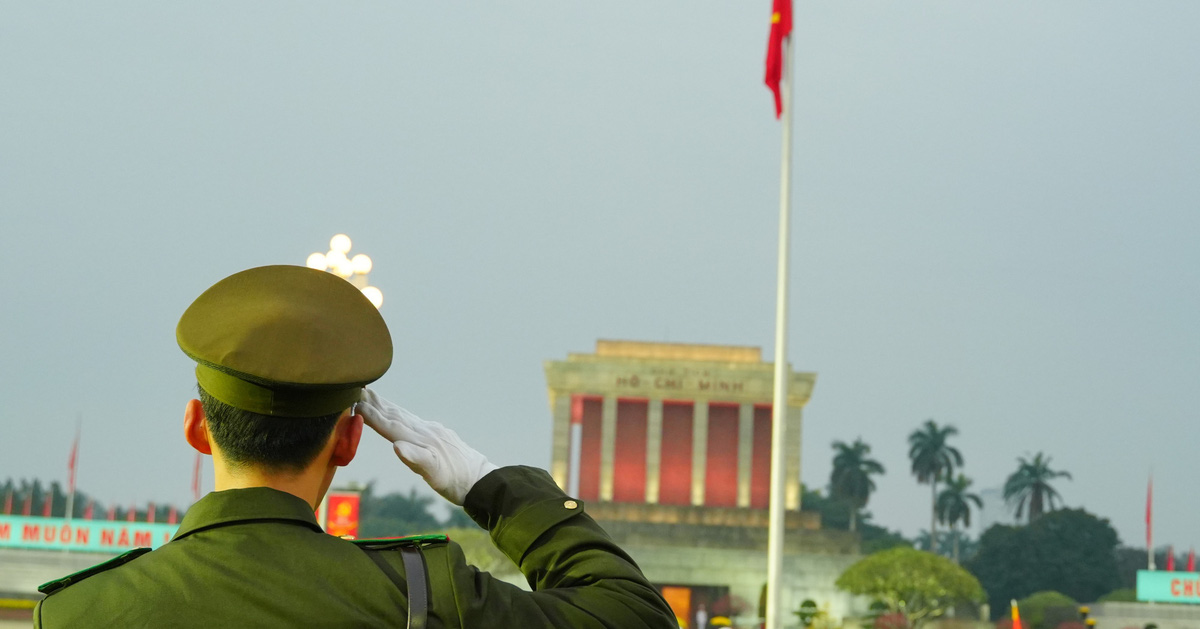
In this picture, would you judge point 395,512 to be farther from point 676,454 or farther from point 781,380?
point 781,380

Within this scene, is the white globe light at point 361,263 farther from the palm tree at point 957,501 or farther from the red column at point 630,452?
the palm tree at point 957,501

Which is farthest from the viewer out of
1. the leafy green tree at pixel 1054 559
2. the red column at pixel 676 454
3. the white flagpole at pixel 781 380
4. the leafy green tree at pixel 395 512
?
the leafy green tree at pixel 395 512

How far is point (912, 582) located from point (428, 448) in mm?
35879

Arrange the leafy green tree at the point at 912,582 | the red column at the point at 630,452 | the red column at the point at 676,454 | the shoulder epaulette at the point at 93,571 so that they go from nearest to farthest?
the shoulder epaulette at the point at 93,571 < the leafy green tree at the point at 912,582 < the red column at the point at 676,454 < the red column at the point at 630,452

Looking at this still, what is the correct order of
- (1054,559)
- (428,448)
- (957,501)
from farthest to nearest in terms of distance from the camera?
1. (957,501)
2. (1054,559)
3. (428,448)

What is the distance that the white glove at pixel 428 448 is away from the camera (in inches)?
70.6

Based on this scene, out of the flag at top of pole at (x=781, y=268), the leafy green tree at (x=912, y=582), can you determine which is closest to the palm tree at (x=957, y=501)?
the leafy green tree at (x=912, y=582)

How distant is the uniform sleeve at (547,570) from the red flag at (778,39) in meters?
14.1

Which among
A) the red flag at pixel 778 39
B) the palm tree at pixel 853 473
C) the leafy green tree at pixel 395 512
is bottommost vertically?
the leafy green tree at pixel 395 512

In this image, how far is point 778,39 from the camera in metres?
15.5

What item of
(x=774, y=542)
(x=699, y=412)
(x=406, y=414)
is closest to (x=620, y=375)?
(x=699, y=412)

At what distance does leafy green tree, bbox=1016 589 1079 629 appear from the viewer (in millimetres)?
Result: 41031

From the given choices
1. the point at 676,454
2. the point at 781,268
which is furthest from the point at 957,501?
the point at 781,268

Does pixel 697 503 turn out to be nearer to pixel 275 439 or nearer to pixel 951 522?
pixel 951 522
